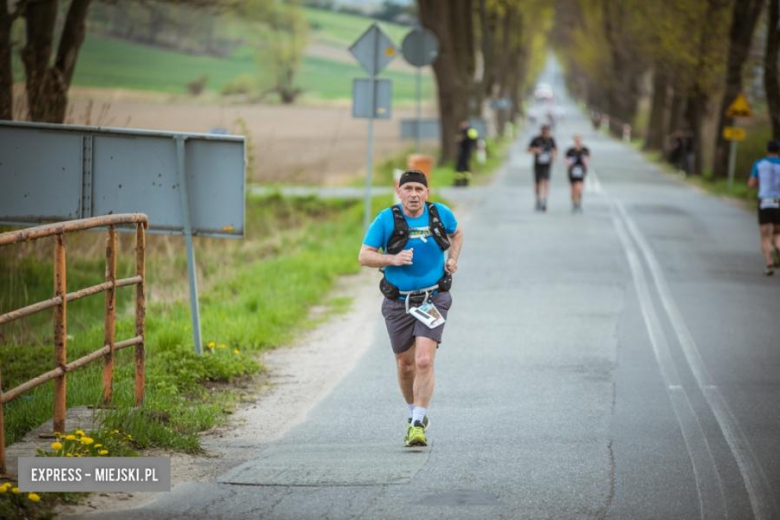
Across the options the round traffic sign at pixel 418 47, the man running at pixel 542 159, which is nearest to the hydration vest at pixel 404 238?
the round traffic sign at pixel 418 47

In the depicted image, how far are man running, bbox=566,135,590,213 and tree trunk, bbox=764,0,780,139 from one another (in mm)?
7296

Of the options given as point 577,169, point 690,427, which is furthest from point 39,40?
point 690,427

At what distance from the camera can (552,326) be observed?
13.9 metres

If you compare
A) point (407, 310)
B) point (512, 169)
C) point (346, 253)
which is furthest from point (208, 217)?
point (512, 169)

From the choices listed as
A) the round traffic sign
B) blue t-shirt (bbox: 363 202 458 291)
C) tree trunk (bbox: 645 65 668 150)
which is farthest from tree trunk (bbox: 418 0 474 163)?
blue t-shirt (bbox: 363 202 458 291)

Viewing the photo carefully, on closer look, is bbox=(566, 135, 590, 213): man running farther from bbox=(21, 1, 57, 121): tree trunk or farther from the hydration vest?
the hydration vest

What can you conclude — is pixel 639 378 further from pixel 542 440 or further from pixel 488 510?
pixel 488 510

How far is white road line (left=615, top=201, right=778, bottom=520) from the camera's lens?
22.7ft

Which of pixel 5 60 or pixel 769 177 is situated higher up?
pixel 5 60

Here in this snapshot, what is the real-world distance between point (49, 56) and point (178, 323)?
29.0 feet

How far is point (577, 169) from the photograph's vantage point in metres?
27.5

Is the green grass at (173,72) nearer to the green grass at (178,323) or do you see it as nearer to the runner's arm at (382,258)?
the green grass at (178,323)

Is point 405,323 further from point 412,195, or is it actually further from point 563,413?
point 563,413

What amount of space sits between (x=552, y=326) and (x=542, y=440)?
5415 mm
